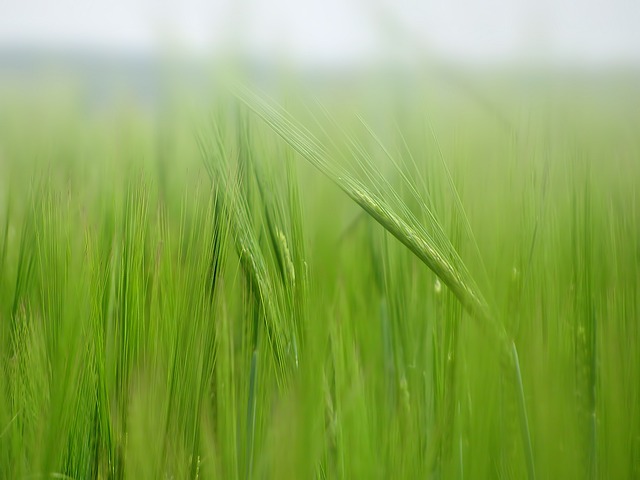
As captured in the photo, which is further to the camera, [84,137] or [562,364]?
[84,137]

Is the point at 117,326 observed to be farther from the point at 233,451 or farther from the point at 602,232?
the point at 602,232

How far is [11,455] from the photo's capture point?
0.47 m

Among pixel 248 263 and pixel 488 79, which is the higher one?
pixel 488 79

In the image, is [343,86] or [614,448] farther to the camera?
[343,86]

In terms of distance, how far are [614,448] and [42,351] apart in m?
0.44

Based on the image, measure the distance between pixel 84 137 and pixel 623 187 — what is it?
0.49 m

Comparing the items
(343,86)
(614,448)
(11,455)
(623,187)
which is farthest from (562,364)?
(11,455)

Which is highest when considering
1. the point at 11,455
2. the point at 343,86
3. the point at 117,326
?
the point at 343,86

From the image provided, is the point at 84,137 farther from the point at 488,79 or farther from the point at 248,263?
the point at 488,79

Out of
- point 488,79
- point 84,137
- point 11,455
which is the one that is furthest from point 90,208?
point 488,79

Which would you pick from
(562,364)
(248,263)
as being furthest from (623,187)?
(248,263)

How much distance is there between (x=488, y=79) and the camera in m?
0.49

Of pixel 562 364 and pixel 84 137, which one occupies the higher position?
pixel 84 137

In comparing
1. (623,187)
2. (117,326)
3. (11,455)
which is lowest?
(11,455)
